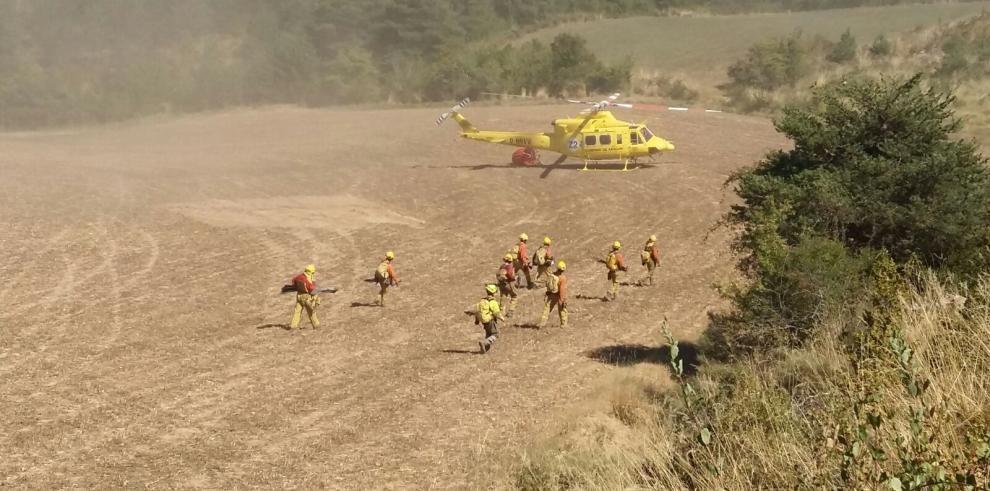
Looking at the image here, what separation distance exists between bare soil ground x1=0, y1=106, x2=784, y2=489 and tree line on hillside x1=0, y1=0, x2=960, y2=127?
2148 cm

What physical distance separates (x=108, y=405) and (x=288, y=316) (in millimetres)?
6155

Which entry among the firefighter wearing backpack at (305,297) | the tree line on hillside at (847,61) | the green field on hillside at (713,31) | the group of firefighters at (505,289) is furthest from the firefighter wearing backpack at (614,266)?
the green field on hillside at (713,31)

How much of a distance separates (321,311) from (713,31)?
64.5m

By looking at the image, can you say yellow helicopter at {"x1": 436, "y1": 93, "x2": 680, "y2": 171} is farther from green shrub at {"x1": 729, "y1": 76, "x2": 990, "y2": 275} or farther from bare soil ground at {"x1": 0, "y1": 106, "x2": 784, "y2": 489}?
green shrub at {"x1": 729, "y1": 76, "x2": 990, "y2": 275}

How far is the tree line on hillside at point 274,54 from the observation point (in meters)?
64.8

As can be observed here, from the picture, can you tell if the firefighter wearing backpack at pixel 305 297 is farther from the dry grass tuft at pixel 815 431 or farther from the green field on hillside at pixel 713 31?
the green field on hillside at pixel 713 31

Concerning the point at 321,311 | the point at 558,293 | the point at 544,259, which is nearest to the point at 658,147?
the point at 544,259

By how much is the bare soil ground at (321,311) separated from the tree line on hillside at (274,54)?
70.5 feet

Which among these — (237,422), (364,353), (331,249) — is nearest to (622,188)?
(331,249)

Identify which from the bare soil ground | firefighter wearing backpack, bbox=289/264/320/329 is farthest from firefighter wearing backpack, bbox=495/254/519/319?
firefighter wearing backpack, bbox=289/264/320/329

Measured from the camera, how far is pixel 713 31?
7819cm

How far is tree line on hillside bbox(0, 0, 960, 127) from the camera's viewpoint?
213 ft

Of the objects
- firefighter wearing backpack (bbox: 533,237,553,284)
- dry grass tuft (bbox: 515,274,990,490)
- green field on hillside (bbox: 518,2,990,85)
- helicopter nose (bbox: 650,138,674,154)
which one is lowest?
firefighter wearing backpack (bbox: 533,237,553,284)

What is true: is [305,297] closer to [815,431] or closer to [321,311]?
[321,311]
